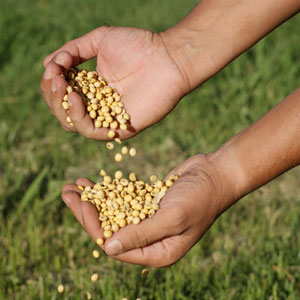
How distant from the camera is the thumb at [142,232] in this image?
167cm

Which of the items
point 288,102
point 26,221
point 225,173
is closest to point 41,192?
point 26,221

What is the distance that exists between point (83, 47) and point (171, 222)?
3.37 feet

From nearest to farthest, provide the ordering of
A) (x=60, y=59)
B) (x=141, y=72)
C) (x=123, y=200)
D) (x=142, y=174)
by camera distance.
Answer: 1. (x=123, y=200)
2. (x=60, y=59)
3. (x=141, y=72)
4. (x=142, y=174)

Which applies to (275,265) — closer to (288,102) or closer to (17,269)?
(288,102)

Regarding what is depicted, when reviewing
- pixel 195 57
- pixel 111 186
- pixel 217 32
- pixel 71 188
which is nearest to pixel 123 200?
pixel 111 186

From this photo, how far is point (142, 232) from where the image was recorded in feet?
5.54

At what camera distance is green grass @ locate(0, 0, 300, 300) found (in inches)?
90.5

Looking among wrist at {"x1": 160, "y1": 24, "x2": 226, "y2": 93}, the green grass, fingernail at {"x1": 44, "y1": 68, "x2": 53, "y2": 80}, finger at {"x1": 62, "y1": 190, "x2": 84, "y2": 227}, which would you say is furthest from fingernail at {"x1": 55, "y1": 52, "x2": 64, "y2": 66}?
the green grass

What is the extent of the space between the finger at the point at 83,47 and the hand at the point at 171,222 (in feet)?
2.37

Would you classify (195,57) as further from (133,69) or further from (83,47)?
(83,47)

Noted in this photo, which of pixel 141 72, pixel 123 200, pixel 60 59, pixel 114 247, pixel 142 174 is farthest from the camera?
pixel 142 174

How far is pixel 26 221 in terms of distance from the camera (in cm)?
279

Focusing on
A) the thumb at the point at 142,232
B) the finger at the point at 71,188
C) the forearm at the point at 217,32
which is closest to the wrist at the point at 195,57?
the forearm at the point at 217,32

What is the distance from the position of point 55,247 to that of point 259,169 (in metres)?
1.29
